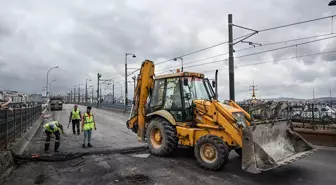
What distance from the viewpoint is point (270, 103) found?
8250 millimetres

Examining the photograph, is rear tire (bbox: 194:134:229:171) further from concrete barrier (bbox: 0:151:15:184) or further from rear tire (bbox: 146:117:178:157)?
concrete barrier (bbox: 0:151:15:184)

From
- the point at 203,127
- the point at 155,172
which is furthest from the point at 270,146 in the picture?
the point at 155,172

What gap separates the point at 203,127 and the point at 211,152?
854mm

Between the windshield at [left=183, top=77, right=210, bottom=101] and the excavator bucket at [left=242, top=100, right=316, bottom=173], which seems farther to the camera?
the windshield at [left=183, top=77, right=210, bottom=101]

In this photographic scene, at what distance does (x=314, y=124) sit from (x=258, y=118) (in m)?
5.77

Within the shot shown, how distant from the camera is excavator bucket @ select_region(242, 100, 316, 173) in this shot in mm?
6176

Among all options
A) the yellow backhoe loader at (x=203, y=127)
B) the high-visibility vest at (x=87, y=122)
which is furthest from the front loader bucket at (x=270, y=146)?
the high-visibility vest at (x=87, y=122)

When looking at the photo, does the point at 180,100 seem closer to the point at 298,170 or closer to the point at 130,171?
the point at 130,171

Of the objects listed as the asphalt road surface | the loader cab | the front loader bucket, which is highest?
the loader cab

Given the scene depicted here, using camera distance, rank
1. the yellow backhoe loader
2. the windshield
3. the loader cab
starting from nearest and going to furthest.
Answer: the yellow backhoe loader < the loader cab < the windshield

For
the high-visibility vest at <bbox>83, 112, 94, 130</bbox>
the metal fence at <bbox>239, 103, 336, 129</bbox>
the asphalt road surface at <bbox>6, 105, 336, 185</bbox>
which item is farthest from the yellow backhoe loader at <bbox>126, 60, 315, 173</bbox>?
the metal fence at <bbox>239, 103, 336, 129</bbox>

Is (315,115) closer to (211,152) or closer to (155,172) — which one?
(211,152)

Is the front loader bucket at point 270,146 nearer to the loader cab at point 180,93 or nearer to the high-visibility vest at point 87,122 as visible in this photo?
the loader cab at point 180,93

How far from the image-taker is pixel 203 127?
763cm
